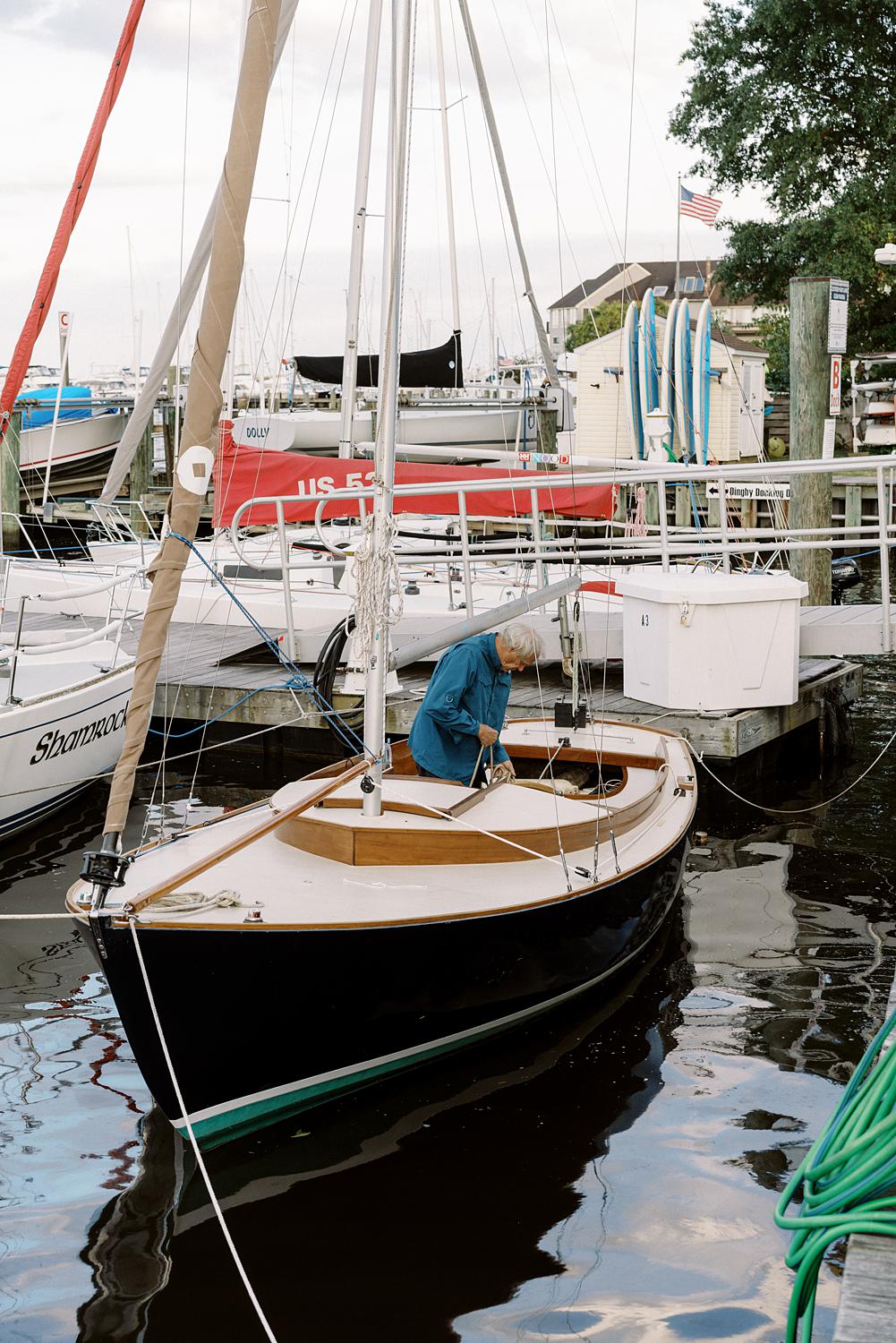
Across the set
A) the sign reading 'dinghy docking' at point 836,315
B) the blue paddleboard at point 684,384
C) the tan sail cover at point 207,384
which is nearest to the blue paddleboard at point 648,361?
the blue paddleboard at point 684,384

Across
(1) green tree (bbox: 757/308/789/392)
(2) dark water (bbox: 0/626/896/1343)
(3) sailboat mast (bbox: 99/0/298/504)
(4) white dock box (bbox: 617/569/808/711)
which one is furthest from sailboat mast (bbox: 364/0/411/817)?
(1) green tree (bbox: 757/308/789/392)

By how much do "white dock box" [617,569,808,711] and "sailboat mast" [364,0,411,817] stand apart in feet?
13.1

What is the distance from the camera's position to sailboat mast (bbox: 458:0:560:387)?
12086 millimetres

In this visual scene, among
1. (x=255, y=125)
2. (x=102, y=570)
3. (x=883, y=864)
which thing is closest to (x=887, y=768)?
(x=883, y=864)

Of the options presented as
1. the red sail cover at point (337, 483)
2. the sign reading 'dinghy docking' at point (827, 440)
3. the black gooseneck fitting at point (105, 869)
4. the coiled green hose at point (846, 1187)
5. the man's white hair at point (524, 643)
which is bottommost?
the coiled green hose at point (846, 1187)

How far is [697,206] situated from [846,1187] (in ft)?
45.8

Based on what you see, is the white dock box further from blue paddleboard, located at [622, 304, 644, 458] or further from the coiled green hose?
the coiled green hose

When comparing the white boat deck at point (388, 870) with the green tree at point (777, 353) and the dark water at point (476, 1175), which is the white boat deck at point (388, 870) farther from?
the green tree at point (777, 353)

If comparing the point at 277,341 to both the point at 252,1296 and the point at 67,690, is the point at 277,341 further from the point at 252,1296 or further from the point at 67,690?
the point at 252,1296

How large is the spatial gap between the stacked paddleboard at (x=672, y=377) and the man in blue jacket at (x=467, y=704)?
788 centimetres

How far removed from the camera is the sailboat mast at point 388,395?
18.4 feet

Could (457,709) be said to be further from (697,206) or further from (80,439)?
(80,439)

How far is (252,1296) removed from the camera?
399cm

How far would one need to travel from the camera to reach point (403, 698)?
10766 mm
